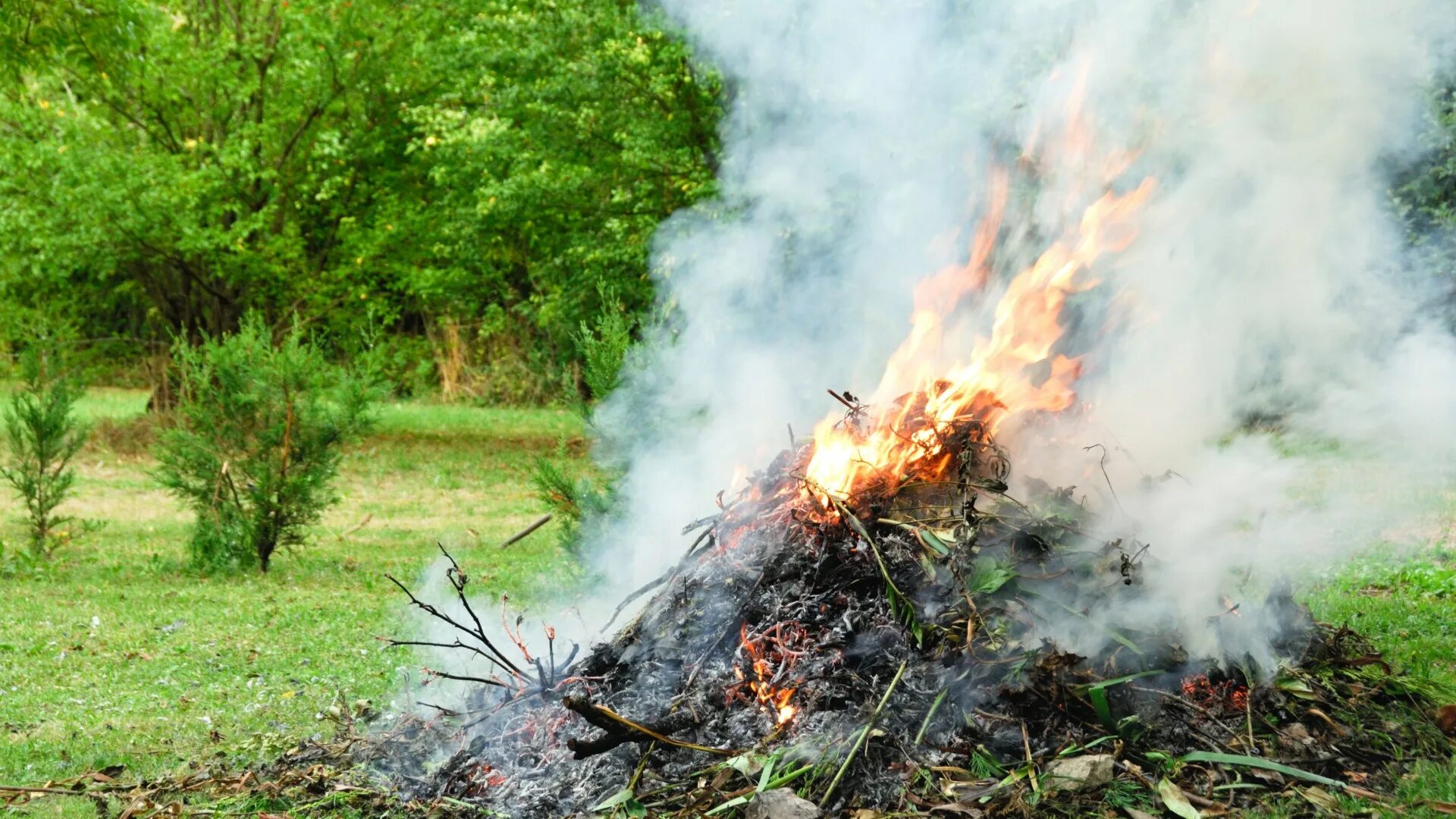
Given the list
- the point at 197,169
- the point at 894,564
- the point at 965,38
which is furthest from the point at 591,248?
the point at 894,564

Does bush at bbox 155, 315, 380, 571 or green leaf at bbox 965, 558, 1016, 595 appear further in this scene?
bush at bbox 155, 315, 380, 571

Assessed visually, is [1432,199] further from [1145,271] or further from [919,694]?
[919,694]

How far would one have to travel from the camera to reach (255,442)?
985 cm

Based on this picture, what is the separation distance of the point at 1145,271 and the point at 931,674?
248 cm

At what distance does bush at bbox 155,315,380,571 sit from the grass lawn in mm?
422

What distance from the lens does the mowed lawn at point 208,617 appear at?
5699 mm

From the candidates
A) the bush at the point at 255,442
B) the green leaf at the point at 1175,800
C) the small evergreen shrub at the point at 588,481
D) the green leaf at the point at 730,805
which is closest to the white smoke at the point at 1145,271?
the small evergreen shrub at the point at 588,481

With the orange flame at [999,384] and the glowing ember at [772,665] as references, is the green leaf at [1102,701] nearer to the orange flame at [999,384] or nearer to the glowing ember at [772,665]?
the glowing ember at [772,665]

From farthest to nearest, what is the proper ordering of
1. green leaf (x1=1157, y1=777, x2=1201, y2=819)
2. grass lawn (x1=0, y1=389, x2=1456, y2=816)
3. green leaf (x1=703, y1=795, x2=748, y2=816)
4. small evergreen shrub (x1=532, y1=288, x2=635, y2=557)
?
1. small evergreen shrub (x1=532, y1=288, x2=635, y2=557)
2. grass lawn (x1=0, y1=389, x2=1456, y2=816)
3. green leaf (x1=703, y1=795, x2=748, y2=816)
4. green leaf (x1=1157, y1=777, x2=1201, y2=819)

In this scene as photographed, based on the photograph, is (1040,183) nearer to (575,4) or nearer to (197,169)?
(575,4)

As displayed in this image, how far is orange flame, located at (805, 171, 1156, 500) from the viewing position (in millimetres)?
5359

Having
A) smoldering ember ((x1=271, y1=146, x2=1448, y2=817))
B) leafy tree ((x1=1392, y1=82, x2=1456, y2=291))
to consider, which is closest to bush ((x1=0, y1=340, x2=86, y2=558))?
smoldering ember ((x1=271, y1=146, x2=1448, y2=817))

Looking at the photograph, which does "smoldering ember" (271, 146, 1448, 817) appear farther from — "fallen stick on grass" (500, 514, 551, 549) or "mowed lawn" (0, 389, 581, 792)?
"fallen stick on grass" (500, 514, 551, 549)

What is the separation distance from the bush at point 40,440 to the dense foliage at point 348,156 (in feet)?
14.9
